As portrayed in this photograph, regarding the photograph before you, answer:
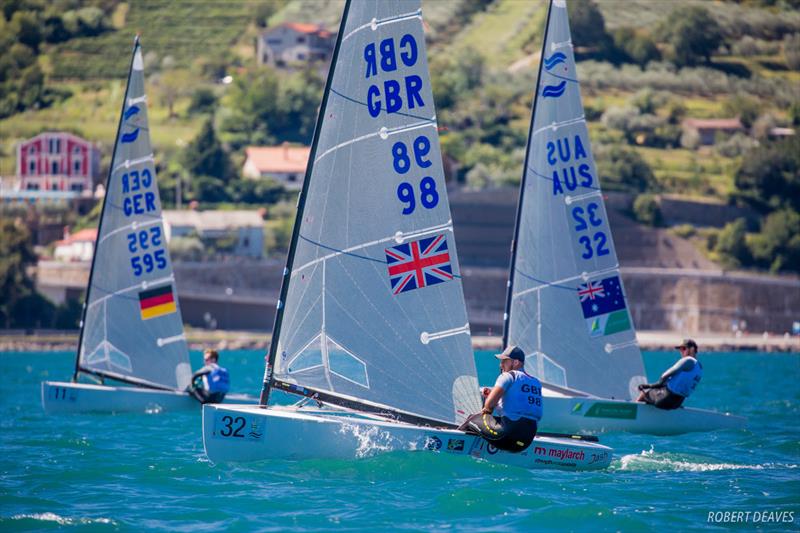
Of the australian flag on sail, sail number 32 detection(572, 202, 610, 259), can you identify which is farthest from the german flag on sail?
the australian flag on sail

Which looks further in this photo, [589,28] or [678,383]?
[589,28]

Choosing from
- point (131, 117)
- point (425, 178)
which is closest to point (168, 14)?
point (131, 117)

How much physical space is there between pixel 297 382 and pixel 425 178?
10.3 feet

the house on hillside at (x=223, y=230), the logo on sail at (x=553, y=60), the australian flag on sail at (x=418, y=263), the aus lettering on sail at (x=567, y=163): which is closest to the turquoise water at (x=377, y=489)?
the australian flag on sail at (x=418, y=263)

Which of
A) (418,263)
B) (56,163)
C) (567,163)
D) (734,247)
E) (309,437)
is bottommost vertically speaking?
(734,247)

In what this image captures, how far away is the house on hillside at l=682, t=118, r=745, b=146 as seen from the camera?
126875 millimetres

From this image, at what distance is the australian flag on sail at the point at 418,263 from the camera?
60.7ft

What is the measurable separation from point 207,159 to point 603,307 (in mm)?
91931

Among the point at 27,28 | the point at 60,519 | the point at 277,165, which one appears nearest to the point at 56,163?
the point at 277,165

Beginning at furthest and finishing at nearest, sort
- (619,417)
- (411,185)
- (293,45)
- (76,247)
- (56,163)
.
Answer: (293,45), (56,163), (76,247), (619,417), (411,185)

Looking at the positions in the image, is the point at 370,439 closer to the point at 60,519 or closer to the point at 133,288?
the point at 60,519

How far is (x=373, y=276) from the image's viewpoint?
18.5 meters

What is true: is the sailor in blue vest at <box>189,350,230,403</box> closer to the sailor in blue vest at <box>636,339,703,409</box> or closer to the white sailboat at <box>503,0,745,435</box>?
the white sailboat at <box>503,0,745,435</box>

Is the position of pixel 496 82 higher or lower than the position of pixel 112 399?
lower
